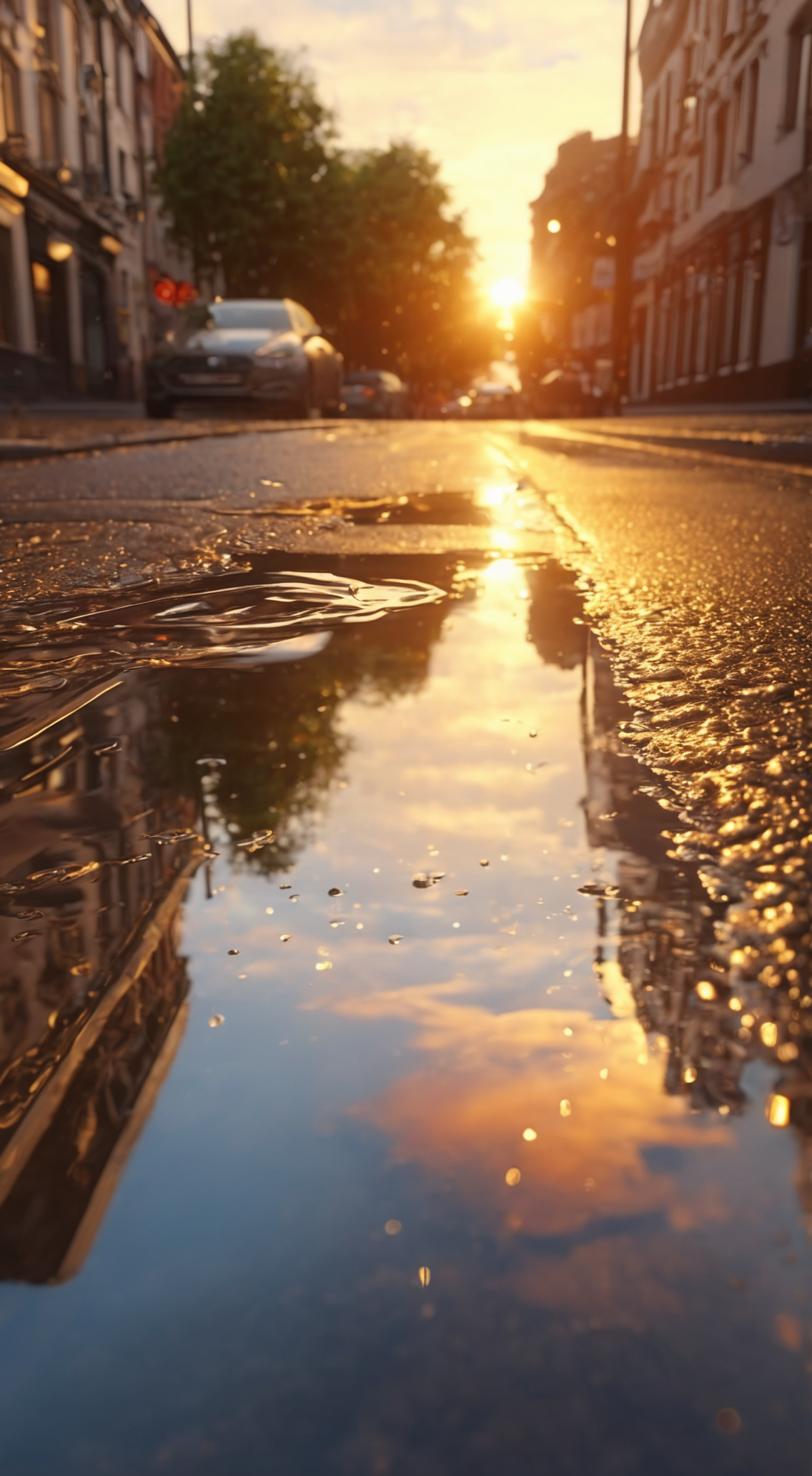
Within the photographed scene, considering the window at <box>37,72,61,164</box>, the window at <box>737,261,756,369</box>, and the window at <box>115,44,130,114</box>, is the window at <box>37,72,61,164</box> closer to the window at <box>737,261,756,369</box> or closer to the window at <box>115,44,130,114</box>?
the window at <box>115,44,130,114</box>

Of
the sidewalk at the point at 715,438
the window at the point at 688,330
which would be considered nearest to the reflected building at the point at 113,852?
the sidewalk at the point at 715,438

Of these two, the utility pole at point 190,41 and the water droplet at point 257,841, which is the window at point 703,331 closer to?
the utility pole at point 190,41

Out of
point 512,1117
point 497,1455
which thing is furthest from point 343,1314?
point 512,1117

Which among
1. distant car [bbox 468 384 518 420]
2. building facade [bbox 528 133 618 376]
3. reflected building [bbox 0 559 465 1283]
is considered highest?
building facade [bbox 528 133 618 376]

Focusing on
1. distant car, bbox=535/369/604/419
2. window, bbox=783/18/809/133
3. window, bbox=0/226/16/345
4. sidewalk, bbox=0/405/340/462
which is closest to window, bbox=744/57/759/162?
window, bbox=783/18/809/133

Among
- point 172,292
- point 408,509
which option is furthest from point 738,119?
point 408,509

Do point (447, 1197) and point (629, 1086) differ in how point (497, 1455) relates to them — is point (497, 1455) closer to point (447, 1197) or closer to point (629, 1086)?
point (447, 1197)

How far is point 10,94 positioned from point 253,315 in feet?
44.4

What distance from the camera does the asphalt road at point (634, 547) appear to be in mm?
1666

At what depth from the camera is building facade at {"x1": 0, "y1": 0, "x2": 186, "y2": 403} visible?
94.7ft

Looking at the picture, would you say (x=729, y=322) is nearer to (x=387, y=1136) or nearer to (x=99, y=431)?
(x=99, y=431)

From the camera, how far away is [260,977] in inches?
44.7

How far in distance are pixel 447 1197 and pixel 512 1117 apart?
0.10 metres

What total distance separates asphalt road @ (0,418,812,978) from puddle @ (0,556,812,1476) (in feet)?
0.40
